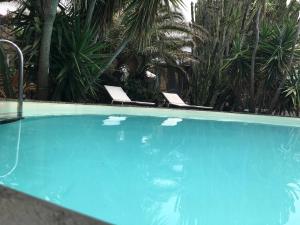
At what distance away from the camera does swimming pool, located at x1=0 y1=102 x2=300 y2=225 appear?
293 cm

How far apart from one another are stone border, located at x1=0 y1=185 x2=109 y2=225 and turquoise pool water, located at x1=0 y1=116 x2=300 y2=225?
1034 millimetres

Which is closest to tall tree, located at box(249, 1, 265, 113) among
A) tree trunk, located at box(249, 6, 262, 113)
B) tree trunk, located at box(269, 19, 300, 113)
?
tree trunk, located at box(249, 6, 262, 113)

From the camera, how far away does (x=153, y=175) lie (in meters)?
4.13

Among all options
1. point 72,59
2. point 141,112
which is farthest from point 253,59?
point 72,59

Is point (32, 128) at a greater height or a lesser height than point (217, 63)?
lesser

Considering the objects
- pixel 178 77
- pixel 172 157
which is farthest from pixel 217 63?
pixel 172 157

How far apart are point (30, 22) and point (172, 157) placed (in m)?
6.78

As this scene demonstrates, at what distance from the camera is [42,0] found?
10484 millimetres

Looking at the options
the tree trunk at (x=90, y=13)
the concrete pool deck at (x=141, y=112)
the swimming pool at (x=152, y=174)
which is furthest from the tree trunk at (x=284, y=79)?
the swimming pool at (x=152, y=174)

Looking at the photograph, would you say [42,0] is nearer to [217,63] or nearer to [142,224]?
[217,63]

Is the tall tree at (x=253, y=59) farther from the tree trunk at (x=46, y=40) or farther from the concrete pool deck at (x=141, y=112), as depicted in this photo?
the tree trunk at (x=46, y=40)

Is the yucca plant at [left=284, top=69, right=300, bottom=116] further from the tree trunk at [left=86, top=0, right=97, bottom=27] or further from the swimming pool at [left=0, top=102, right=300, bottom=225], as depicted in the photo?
the swimming pool at [left=0, top=102, right=300, bottom=225]

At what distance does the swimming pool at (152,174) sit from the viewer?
2.93 metres

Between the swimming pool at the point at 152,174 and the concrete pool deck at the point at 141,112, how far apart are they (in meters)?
1.60
